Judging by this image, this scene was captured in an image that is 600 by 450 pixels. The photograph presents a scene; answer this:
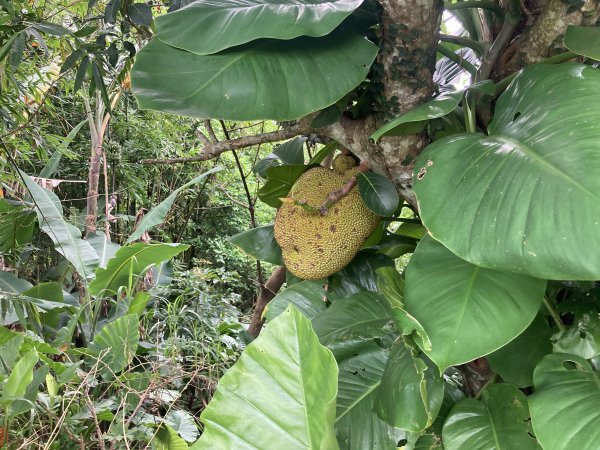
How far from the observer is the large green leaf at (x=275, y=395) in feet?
1.91

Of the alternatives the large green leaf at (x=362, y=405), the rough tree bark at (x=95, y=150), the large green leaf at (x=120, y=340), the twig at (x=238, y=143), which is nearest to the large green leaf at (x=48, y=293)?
the large green leaf at (x=120, y=340)

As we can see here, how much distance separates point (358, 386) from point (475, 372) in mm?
193

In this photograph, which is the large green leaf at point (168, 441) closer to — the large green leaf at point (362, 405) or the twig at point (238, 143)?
the large green leaf at point (362, 405)

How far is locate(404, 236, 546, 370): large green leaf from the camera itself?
536mm

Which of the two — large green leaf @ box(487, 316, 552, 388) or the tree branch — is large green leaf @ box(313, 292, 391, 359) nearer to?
large green leaf @ box(487, 316, 552, 388)

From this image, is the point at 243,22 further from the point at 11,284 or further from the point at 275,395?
the point at 11,284

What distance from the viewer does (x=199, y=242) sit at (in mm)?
4312

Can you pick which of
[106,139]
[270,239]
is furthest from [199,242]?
[270,239]

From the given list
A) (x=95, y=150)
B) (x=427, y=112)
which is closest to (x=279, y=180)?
(x=427, y=112)

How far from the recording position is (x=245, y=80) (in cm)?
63

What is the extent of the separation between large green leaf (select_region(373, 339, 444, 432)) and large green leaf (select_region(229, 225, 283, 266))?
1.28 feet

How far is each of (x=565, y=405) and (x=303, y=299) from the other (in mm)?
494

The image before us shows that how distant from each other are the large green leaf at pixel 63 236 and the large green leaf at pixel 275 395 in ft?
4.55

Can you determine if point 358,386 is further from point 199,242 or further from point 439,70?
point 199,242
